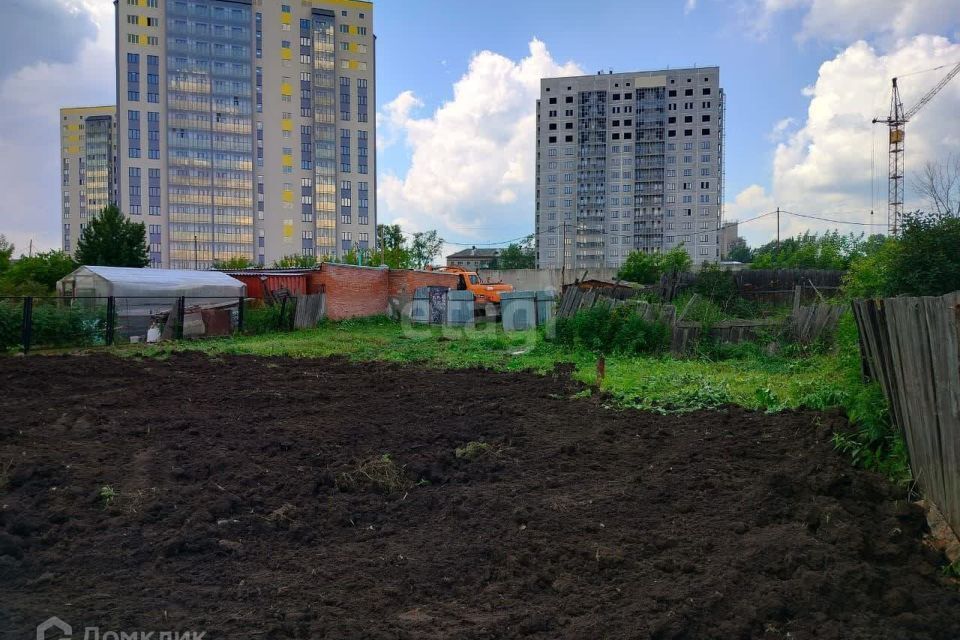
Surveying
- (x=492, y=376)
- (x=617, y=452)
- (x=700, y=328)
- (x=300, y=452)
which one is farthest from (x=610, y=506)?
(x=700, y=328)

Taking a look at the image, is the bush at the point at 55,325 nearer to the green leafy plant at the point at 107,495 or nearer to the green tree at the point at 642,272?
the green leafy plant at the point at 107,495

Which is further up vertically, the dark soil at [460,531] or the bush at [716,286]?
the bush at [716,286]

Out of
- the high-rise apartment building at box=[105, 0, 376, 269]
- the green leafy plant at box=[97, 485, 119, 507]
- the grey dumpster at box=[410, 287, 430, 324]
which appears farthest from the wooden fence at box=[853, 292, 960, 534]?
the high-rise apartment building at box=[105, 0, 376, 269]

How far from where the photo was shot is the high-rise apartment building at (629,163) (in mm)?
109562

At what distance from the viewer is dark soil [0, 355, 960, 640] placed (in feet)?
9.70

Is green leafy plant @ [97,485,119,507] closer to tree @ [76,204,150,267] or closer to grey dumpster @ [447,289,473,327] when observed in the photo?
grey dumpster @ [447,289,473,327]

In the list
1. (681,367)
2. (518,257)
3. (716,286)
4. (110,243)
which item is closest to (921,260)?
(681,367)

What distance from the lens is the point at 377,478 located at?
5.14m

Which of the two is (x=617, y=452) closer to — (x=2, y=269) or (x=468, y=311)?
(x=468, y=311)

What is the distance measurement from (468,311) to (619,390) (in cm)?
1592

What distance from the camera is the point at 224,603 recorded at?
3174 millimetres

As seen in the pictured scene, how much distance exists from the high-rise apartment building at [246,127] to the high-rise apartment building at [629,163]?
3467cm

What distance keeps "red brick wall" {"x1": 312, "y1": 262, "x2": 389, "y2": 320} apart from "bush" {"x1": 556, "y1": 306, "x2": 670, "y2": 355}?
48.1ft

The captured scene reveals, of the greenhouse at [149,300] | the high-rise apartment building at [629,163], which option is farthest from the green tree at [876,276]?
the high-rise apartment building at [629,163]
